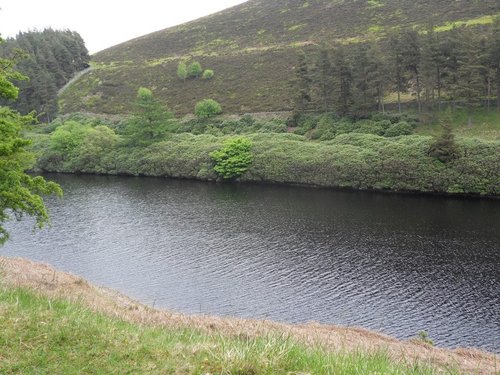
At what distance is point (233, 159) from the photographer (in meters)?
73.9

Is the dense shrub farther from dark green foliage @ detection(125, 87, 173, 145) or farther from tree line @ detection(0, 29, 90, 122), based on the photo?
tree line @ detection(0, 29, 90, 122)

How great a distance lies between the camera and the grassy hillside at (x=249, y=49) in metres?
106

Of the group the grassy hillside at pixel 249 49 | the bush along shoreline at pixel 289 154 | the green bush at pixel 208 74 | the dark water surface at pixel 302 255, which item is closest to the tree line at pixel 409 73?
the bush along shoreline at pixel 289 154

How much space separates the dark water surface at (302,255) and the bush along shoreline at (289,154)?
3.84m

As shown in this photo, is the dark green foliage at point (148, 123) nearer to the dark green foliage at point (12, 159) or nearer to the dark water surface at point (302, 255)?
the dark water surface at point (302, 255)

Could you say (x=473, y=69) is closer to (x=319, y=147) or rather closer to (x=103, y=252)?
(x=319, y=147)

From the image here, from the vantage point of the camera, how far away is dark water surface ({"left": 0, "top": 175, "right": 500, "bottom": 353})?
28.3 metres

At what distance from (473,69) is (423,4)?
204 ft

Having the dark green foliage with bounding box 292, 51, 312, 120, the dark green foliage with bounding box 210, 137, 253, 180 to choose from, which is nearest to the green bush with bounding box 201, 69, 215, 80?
the dark green foliage with bounding box 292, 51, 312, 120

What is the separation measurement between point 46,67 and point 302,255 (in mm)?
129622

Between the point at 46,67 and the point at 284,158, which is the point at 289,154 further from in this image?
the point at 46,67

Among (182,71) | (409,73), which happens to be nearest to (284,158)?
(409,73)

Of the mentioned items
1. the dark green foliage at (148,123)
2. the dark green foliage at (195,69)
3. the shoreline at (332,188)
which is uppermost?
the dark green foliage at (195,69)

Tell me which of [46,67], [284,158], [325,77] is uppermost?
[46,67]
